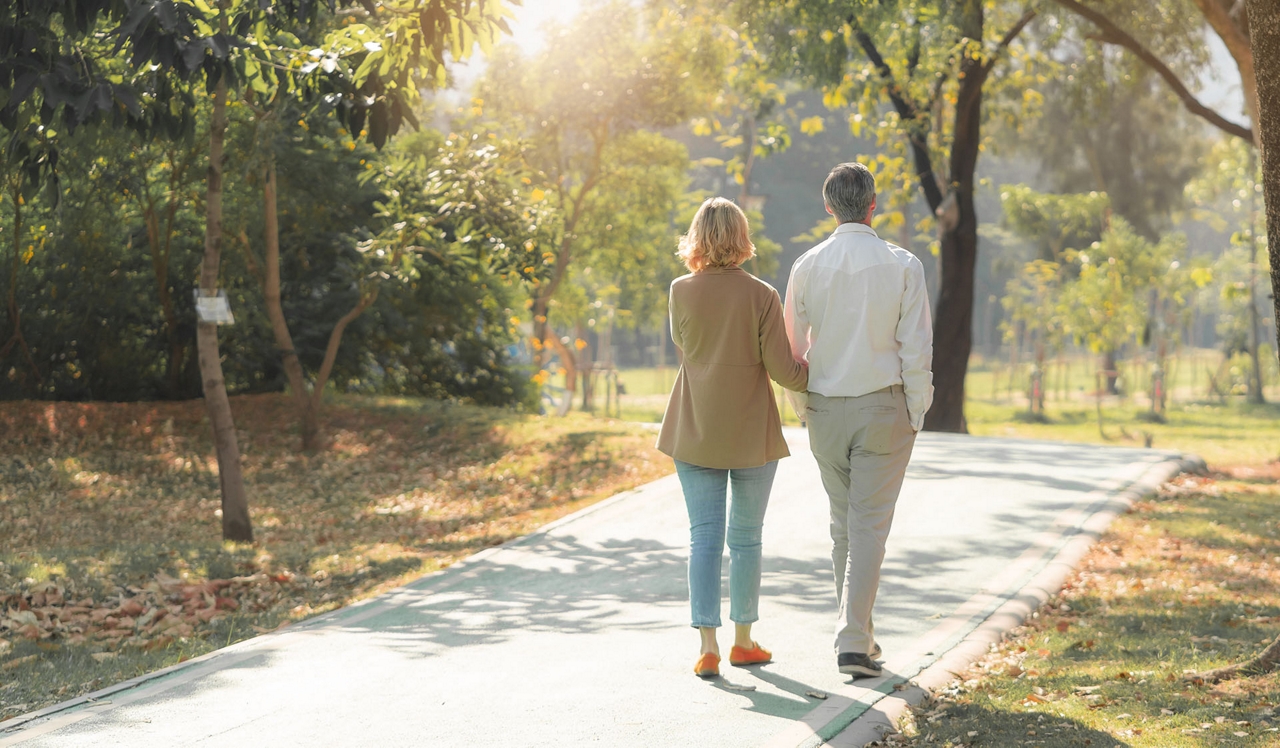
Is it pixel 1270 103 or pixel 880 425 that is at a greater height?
pixel 1270 103

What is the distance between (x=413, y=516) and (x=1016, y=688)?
27.1 ft

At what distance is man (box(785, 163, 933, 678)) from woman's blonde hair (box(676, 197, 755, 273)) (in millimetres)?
267

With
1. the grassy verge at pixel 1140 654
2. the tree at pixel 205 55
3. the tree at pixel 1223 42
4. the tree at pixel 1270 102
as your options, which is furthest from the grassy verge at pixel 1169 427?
the tree at pixel 205 55

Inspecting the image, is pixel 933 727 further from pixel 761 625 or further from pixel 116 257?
pixel 116 257

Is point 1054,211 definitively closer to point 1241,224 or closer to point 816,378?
point 1241,224

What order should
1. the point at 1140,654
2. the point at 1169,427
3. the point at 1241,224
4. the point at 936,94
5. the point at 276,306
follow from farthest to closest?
the point at 1241,224 < the point at 1169,427 < the point at 936,94 < the point at 276,306 < the point at 1140,654

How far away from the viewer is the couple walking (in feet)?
17.1

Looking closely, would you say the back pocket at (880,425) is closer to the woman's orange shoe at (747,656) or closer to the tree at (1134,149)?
the woman's orange shoe at (747,656)

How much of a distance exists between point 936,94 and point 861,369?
14.2 meters

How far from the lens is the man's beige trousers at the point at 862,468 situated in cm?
523

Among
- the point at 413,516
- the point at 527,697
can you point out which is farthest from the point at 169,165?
the point at 527,697

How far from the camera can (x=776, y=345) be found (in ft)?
17.4

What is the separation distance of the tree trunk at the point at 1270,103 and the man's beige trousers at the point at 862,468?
1648mm

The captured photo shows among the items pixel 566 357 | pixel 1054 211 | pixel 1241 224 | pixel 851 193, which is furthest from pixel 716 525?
pixel 1054 211
